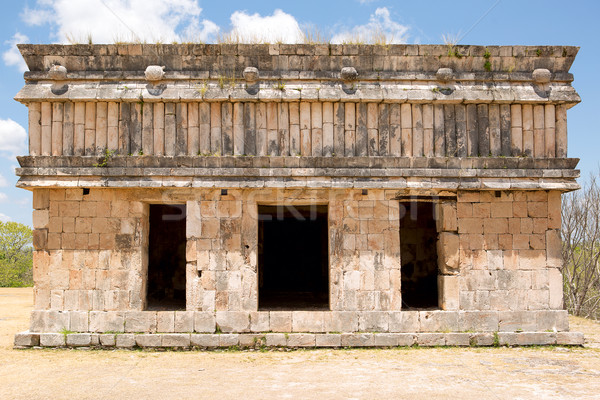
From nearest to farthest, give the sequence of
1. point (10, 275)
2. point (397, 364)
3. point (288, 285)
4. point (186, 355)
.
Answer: point (397, 364), point (186, 355), point (288, 285), point (10, 275)

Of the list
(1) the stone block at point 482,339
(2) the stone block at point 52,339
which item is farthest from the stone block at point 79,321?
(1) the stone block at point 482,339

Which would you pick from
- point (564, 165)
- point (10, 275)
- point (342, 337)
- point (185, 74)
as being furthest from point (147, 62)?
point (10, 275)

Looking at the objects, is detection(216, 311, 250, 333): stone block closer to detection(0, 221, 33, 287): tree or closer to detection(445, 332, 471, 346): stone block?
detection(445, 332, 471, 346): stone block

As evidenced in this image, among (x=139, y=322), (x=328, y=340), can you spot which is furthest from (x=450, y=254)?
(x=139, y=322)

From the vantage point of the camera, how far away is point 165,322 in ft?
29.0

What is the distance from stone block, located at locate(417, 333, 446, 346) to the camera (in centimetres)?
881

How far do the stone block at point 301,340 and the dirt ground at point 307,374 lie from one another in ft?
0.56

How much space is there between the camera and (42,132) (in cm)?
923

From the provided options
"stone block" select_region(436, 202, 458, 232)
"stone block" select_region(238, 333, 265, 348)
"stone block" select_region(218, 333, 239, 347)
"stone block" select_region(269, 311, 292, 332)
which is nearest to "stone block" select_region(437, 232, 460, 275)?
"stone block" select_region(436, 202, 458, 232)

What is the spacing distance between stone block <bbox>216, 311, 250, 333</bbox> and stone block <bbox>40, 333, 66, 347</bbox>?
2.85m

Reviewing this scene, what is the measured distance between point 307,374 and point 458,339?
3.29 metres

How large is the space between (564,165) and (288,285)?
8833 millimetres

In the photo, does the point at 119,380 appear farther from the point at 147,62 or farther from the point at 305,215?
the point at 305,215

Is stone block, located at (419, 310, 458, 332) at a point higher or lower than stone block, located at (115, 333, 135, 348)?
higher
